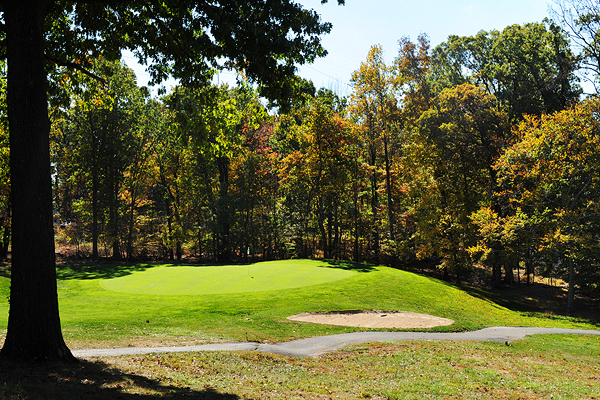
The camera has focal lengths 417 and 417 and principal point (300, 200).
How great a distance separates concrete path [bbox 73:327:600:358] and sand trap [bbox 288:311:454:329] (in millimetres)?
1458

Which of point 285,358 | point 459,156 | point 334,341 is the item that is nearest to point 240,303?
point 334,341

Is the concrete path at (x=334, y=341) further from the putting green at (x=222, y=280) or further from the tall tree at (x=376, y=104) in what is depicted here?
the tall tree at (x=376, y=104)

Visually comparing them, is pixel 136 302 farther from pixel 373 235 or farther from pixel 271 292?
pixel 373 235

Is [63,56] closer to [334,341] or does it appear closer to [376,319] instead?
[334,341]

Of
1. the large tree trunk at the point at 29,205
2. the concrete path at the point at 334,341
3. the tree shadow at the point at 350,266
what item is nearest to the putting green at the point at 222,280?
the tree shadow at the point at 350,266

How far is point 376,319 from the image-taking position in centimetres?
1844

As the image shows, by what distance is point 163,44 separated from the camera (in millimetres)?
11883

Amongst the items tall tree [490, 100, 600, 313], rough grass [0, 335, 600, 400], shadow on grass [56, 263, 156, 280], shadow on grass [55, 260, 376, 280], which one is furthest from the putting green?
tall tree [490, 100, 600, 313]

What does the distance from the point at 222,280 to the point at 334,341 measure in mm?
→ 10875

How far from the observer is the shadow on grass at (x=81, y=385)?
6.00 meters

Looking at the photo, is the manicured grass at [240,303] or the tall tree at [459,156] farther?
the tall tree at [459,156]

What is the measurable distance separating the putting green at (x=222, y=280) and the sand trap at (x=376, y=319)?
4.44 m

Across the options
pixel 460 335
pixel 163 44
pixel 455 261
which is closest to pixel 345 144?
pixel 455 261

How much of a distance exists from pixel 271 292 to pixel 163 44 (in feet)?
43.5
